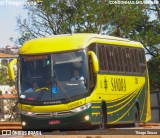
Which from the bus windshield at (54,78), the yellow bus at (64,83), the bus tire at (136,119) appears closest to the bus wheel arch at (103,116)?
the yellow bus at (64,83)

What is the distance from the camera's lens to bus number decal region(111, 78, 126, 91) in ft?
79.4

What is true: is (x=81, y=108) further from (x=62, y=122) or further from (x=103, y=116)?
(x=103, y=116)

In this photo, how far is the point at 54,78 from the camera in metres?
21.4

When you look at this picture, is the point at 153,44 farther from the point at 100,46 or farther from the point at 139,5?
the point at 100,46

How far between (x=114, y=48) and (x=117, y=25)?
2681cm

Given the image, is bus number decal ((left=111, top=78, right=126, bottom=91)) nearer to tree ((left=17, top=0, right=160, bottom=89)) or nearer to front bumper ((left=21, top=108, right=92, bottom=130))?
front bumper ((left=21, top=108, right=92, bottom=130))

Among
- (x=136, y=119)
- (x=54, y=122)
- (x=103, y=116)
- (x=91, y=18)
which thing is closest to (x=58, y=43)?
(x=54, y=122)

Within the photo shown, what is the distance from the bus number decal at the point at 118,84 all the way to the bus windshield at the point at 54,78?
282cm

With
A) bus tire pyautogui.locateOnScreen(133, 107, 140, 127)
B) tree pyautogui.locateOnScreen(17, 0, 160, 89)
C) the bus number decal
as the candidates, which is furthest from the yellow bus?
tree pyautogui.locateOnScreen(17, 0, 160, 89)

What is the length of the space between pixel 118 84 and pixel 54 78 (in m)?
3.99

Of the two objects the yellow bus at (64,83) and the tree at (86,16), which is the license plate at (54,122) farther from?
the tree at (86,16)

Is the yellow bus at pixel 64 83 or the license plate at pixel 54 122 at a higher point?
the yellow bus at pixel 64 83

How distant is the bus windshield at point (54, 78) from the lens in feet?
70.0

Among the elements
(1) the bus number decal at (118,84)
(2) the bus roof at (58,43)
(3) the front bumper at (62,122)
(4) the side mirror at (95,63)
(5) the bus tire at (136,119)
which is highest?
(2) the bus roof at (58,43)
